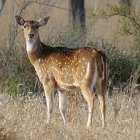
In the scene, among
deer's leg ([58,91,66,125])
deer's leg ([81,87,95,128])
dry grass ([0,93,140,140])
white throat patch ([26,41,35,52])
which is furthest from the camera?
white throat patch ([26,41,35,52])

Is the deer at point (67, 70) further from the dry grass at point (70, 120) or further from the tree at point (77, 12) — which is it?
the tree at point (77, 12)

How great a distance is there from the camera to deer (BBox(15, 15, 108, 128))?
12.1 meters

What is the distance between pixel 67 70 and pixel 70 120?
2.62ft

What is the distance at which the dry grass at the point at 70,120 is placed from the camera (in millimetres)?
9828

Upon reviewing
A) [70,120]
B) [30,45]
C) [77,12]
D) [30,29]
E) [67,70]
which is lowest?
[77,12]

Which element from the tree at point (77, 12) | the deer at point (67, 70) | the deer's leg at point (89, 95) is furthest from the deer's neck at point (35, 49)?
the tree at point (77, 12)

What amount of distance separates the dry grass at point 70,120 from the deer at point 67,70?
0.21 meters

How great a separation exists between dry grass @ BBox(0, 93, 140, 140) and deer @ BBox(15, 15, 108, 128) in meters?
0.21

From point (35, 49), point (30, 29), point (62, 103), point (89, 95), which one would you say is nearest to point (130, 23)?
point (35, 49)

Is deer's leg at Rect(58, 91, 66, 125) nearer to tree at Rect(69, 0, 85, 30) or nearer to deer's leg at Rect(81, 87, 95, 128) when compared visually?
deer's leg at Rect(81, 87, 95, 128)

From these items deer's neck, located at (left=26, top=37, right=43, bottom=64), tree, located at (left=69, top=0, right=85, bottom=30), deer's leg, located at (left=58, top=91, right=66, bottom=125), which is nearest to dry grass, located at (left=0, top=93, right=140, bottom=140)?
deer's leg, located at (left=58, top=91, right=66, bottom=125)

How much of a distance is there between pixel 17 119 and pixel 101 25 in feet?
54.5

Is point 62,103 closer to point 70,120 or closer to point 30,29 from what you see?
point 70,120

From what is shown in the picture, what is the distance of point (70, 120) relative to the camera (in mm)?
12125
